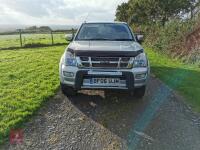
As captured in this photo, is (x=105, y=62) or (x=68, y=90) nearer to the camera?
(x=105, y=62)

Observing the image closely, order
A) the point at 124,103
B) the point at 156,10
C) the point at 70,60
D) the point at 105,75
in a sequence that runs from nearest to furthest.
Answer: the point at 105,75
the point at 70,60
the point at 124,103
the point at 156,10

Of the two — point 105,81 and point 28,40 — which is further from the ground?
point 105,81

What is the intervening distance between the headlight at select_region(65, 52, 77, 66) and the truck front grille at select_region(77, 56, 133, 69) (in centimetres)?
12

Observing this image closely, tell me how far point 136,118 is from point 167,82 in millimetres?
3746

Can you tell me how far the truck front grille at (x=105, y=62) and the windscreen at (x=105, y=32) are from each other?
59.9 inches

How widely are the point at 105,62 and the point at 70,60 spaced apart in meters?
0.73

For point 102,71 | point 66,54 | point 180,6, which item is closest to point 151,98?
point 102,71

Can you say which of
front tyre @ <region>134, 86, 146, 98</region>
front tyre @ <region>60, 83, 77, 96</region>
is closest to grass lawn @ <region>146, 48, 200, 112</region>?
front tyre @ <region>134, 86, 146, 98</region>

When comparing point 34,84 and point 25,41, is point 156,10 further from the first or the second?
point 34,84

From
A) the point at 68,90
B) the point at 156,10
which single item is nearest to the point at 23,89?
the point at 68,90

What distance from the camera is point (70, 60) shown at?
6895 millimetres

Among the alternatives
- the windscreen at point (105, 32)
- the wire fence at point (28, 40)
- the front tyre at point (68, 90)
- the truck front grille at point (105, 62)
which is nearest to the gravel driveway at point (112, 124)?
the front tyre at point (68, 90)

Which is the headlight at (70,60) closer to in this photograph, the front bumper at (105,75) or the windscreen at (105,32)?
the front bumper at (105,75)

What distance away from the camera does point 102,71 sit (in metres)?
6.72
